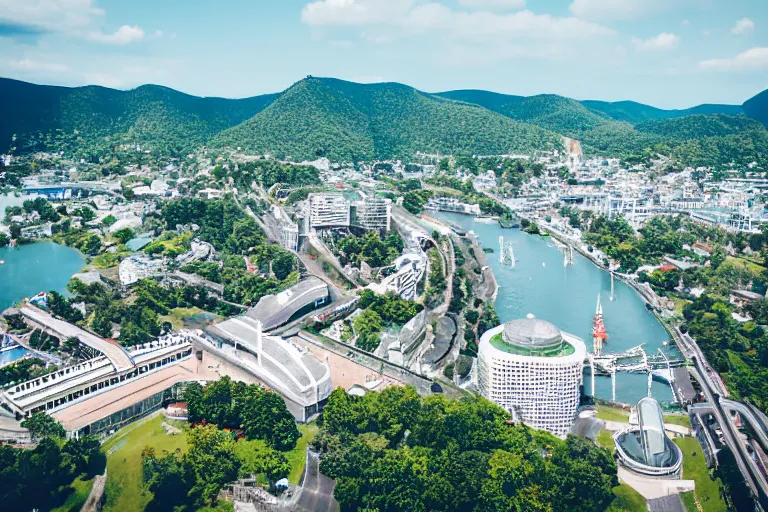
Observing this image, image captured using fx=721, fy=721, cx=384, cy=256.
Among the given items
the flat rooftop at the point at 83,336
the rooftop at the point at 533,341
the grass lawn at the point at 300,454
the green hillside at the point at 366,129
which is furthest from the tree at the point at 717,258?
the green hillside at the point at 366,129

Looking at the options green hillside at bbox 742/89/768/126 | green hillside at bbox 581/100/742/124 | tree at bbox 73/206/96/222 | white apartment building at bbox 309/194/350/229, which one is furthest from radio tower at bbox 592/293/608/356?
green hillside at bbox 581/100/742/124

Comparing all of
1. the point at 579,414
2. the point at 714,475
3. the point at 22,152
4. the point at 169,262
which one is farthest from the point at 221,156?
the point at 714,475

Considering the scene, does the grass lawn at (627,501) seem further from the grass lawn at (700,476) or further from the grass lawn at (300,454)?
the grass lawn at (300,454)

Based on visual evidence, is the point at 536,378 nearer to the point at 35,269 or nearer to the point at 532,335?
the point at 532,335

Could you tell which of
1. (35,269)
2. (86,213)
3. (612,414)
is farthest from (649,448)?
(86,213)

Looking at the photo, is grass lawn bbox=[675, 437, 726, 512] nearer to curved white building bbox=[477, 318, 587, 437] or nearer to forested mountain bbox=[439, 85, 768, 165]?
curved white building bbox=[477, 318, 587, 437]

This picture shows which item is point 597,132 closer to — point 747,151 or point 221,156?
point 747,151
